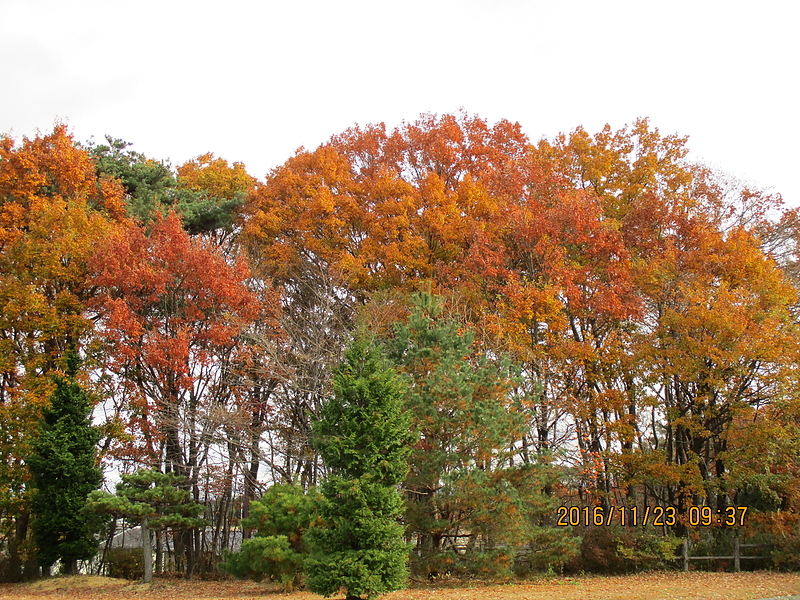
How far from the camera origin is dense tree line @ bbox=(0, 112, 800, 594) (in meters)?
15.1

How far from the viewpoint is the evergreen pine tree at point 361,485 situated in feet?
35.3

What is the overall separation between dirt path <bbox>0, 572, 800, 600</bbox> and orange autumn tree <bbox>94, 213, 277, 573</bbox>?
332cm

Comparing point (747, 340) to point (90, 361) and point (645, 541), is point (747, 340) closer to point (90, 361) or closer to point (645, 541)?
point (645, 541)

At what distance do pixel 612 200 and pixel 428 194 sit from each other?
6.40 metres

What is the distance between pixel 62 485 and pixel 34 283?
6.24 m

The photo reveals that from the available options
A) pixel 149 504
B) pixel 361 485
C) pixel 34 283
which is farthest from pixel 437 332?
pixel 34 283

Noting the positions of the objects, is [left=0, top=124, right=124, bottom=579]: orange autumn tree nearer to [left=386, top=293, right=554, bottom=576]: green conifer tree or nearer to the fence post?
[left=386, top=293, right=554, bottom=576]: green conifer tree

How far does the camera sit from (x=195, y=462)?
20234 mm

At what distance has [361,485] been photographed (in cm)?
1108

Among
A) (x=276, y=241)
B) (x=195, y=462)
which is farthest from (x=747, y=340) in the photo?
(x=195, y=462)
